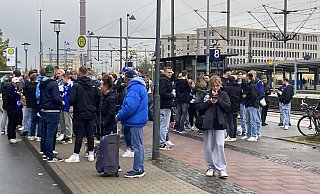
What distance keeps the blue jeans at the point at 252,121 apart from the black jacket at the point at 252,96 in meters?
0.12

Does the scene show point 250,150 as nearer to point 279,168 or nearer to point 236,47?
point 279,168

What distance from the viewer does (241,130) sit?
16562 millimetres

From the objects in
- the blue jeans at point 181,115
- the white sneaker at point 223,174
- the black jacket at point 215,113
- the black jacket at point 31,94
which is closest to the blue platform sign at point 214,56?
the blue jeans at point 181,115

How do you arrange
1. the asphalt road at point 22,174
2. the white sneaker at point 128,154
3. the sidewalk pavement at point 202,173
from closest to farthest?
the sidewalk pavement at point 202,173 → the asphalt road at point 22,174 → the white sneaker at point 128,154

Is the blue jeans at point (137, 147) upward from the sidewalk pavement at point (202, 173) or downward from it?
upward

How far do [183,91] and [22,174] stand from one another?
22.0ft

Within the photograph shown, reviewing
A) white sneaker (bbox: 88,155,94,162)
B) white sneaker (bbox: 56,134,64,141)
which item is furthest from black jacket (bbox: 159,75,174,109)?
white sneaker (bbox: 56,134,64,141)

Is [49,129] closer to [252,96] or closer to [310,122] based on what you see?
[252,96]

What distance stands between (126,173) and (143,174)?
1.18 ft

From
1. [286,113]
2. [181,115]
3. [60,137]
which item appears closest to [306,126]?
[286,113]

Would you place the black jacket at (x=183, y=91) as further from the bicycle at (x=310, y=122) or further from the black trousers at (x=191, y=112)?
the bicycle at (x=310, y=122)

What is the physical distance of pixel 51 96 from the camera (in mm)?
10812

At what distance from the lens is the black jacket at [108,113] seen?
1077 cm

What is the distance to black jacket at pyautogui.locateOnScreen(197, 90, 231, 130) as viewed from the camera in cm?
920
